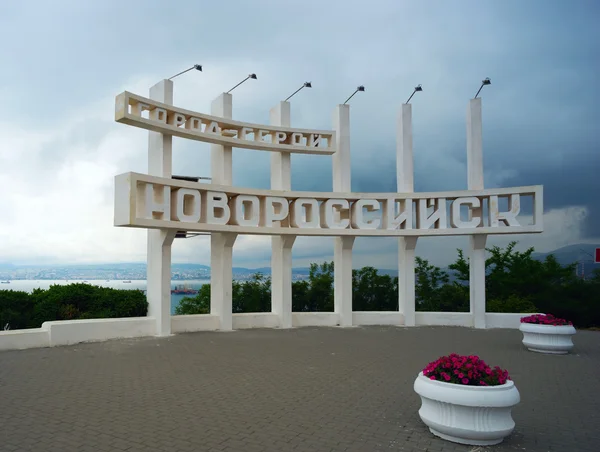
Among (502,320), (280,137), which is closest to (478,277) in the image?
(502,320)

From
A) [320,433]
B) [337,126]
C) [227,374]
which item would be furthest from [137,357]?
[337,126]

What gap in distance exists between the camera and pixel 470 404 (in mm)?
7051

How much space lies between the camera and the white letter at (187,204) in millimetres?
16953

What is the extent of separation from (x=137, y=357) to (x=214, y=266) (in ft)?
20.3

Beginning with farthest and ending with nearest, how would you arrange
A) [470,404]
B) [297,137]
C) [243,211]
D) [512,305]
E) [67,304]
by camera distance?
1. [512,305]
2. [297,137]
3. [243,211]
4. [67,304]
5. [470,404]

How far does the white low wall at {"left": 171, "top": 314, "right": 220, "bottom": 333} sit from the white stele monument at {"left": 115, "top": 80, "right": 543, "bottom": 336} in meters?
0.08

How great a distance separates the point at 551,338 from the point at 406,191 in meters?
8.03

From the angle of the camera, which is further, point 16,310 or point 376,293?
point 376,293

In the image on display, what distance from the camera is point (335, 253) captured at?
67.8 feet

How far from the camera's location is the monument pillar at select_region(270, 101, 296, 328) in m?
19.7

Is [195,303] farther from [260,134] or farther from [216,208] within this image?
[260,134]

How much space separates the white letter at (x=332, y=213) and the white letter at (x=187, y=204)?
488 cm

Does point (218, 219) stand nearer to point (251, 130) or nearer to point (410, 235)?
point (251, 130)

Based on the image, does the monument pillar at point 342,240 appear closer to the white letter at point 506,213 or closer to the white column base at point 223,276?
the white column base at point 223,276
